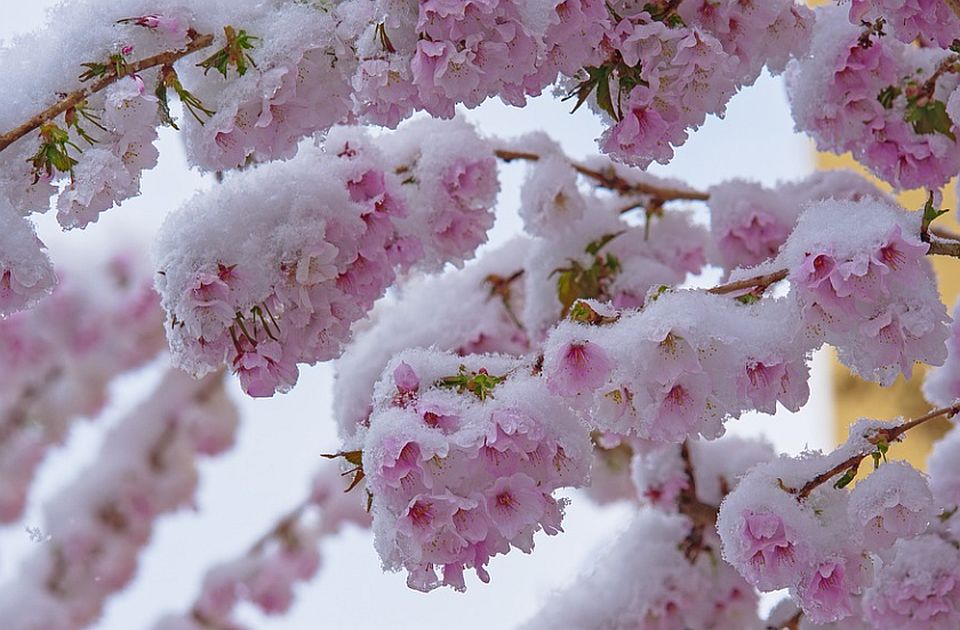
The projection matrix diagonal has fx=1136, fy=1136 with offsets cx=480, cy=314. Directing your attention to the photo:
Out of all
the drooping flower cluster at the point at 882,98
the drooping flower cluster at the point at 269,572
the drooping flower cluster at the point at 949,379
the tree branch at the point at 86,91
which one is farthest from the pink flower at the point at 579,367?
the drooping flower cluster at the point at 269,572

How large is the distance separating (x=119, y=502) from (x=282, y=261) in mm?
2088

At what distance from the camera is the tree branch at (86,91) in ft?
2.48

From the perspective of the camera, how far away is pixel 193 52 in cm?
81

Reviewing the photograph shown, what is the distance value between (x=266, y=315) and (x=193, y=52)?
201mm

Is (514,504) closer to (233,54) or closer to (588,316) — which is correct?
(588,316)

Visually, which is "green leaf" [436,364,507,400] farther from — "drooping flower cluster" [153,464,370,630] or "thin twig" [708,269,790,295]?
"drooping flower cluster" [153,464,370,630]

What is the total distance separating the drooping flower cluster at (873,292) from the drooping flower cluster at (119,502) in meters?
2.18

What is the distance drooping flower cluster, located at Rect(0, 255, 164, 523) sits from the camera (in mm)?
2926

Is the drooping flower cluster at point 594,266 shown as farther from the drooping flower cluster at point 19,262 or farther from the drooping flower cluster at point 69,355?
the drooping flower cluster at point 69,355

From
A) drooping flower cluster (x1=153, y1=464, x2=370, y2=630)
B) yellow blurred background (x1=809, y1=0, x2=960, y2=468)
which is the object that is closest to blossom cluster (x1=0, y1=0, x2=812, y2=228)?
yellow blurred background (x1=809, y1=0, x2=960, y2=468)

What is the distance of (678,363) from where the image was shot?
72cm

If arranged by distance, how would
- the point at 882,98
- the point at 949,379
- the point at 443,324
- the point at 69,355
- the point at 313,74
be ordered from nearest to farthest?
the point at 313,74
the point at 882,98
the point at 949,379
the point at 443,324
the point at 69,355

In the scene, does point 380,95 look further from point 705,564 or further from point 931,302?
point 705,564

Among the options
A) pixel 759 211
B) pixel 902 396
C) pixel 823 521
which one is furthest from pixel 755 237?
pixel 902 396
